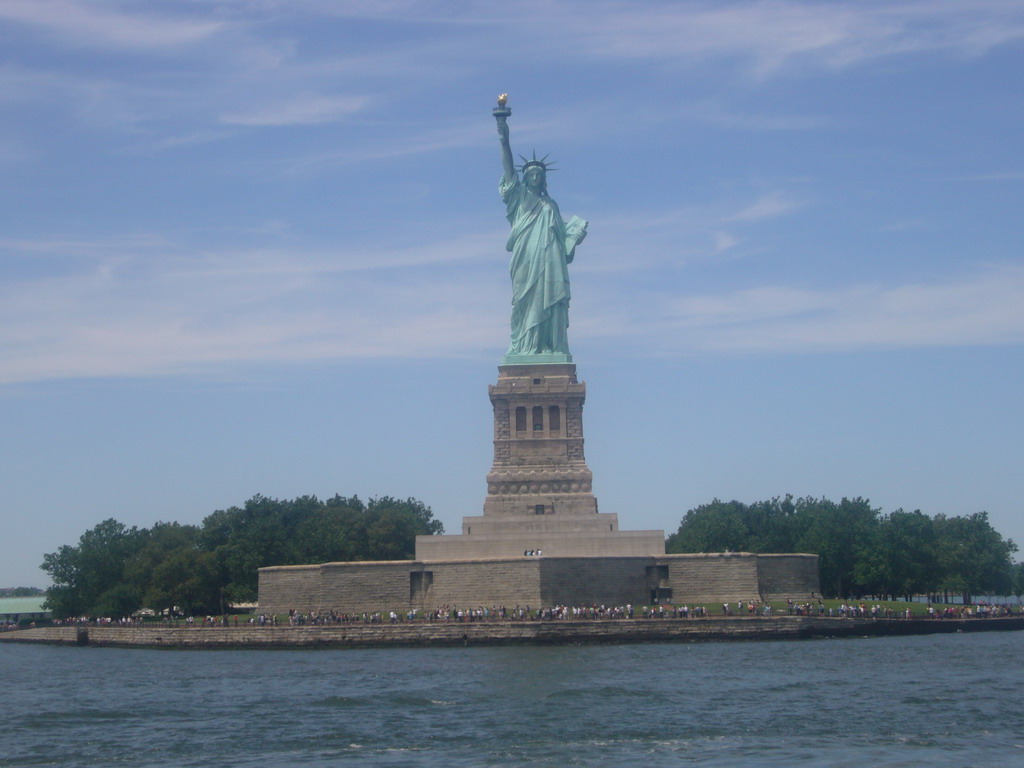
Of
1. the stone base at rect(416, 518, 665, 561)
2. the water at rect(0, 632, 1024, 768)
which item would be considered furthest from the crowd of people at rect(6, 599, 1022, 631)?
the water at rect(0, 632, 1024, 768)

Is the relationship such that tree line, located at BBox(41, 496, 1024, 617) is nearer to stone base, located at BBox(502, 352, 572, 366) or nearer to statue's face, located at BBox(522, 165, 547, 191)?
stone base, located at BBox(502, 352, 572, 366)

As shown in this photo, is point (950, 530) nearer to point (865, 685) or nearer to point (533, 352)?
point (533, 352)

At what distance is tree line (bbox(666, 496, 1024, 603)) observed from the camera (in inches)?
3031

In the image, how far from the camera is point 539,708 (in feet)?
115

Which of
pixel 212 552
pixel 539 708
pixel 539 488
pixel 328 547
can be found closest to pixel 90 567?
pixel 212 552

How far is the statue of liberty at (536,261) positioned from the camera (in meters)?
67.5

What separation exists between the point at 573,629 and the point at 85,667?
18035mm

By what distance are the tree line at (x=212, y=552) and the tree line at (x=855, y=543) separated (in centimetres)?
1795

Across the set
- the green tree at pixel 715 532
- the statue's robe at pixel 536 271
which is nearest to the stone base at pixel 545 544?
the statue's robe at pixel 536 271

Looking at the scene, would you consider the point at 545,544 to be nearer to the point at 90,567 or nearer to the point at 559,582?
the point at 559,582

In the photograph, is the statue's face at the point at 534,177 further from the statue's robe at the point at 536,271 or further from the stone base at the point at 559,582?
the stone base at the point at 559,582

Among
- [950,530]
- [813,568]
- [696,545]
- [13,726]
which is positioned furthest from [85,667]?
[950,530]

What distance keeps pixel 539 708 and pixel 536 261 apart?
35.8m

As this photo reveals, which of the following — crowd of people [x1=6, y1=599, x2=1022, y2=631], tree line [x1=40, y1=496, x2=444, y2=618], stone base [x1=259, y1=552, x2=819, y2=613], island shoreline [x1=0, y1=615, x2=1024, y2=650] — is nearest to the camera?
island shoreline [x1=0, y1=615, x2=1024, y2=650]
